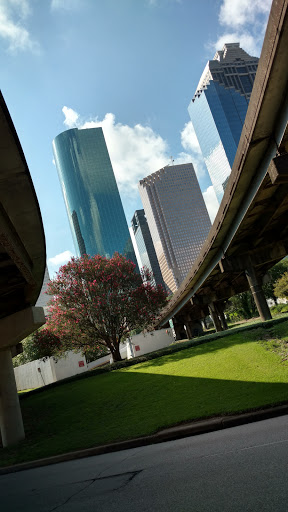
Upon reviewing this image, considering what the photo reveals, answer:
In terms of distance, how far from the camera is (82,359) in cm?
3703

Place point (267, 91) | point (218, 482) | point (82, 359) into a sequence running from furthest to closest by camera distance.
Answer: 1. point (82, 359)
2. point (267, 91)
3. point (218, 482)

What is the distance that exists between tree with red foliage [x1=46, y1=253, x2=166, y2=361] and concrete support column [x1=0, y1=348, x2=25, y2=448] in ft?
34.4

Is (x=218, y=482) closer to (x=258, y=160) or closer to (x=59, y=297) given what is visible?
(x=258, y=160)

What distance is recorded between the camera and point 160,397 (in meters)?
12.7

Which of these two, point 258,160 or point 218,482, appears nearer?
point 218,482

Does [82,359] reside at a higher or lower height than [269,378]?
higher

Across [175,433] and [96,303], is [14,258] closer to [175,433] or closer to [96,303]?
[175,433]

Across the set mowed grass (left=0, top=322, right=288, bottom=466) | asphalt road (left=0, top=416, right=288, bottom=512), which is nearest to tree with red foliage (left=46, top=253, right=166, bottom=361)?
mowed grass (left=0, top=322, right=288, bottom=466)

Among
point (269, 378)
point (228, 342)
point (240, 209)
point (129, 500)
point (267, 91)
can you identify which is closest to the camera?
point (129, 500)

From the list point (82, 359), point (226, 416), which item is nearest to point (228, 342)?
A: point (226, 416)

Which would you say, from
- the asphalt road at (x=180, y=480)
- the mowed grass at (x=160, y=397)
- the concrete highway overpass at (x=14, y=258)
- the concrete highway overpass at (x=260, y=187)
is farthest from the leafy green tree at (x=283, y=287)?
the asphalt road at (x=180, y=480)

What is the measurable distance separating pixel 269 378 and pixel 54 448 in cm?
656

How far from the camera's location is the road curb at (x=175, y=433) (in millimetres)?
8132

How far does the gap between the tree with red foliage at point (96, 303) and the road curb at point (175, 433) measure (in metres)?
14.9
